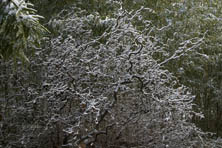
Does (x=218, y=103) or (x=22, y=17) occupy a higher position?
(x=22, y=17)

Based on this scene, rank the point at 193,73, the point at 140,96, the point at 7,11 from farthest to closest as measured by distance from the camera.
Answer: the point at 193,73 < the point at 140,96 < the point at 7,11

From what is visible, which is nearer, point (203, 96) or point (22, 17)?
point (22, 17)

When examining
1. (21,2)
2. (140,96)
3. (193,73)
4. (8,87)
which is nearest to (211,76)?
(193,73)

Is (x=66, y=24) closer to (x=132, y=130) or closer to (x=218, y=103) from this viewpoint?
(x=132, y=130)

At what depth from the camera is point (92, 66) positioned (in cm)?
385

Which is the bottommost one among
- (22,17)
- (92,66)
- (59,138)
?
(59,138)

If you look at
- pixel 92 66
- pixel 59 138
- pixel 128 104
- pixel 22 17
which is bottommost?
pixel 59 138

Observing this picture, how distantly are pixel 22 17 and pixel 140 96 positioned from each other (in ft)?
5.04

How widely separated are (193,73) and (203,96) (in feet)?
1.41

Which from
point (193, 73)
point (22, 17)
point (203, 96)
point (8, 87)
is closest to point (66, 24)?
point (8, 87)

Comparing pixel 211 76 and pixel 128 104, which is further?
pixel 211 76

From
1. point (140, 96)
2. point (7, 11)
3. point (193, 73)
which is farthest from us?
point (193, 73)

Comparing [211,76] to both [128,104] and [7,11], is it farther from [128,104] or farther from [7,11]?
[7,11]

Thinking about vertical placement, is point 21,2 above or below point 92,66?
above
